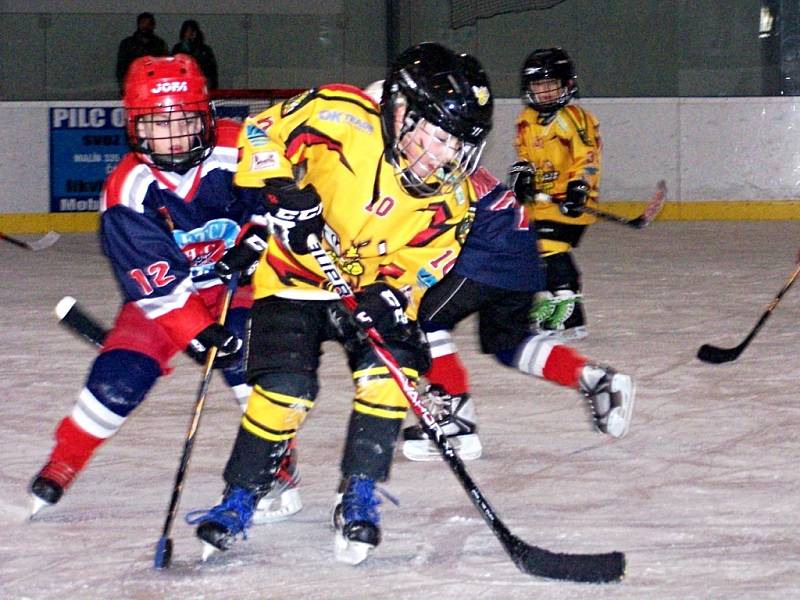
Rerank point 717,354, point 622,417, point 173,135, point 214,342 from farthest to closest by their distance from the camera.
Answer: point 717,354, point 622,417, point 173,135, point 214,342

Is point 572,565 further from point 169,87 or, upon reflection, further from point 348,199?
point 169,87

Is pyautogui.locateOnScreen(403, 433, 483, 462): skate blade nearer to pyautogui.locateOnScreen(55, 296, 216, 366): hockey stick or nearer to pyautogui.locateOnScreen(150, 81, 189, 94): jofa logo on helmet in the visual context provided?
pyautogui.locateOnScreen(55, 296, 216, 366): hockey stick

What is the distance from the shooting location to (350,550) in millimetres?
2307

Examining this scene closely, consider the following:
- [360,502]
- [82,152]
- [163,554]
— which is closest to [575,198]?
[360,502]

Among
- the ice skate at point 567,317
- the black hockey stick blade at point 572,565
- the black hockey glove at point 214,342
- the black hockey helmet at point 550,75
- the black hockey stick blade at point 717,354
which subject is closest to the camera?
the black hockey stick blade at point 572,565

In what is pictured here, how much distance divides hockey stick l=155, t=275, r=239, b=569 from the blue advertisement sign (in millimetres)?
5609

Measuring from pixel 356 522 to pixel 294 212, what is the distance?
512 mm

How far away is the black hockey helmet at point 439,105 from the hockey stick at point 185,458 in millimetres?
466

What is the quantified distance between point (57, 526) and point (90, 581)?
1.15 ft

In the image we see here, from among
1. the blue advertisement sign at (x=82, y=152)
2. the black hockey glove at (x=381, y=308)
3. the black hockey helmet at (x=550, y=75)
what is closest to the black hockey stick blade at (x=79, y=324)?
the black hockey glove at (x=381, y=308)

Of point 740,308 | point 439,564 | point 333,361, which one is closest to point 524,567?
point 439,564

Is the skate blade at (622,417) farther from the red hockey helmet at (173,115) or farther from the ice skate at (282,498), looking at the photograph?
the red hockey helmet at (173,115)

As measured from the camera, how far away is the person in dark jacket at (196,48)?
28.3 ft

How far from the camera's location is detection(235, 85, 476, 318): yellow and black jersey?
94.5 inches
